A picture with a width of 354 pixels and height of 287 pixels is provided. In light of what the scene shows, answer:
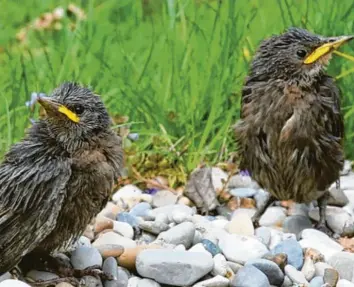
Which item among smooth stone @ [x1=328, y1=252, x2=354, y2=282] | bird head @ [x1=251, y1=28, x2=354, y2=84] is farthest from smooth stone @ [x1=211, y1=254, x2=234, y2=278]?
bird head @ [x1=251, y1=28, x2=354, y2=84]

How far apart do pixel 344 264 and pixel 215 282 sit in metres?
0.65

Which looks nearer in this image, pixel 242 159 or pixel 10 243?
pixel 10 243

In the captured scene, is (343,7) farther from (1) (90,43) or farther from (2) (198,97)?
(1) (90,43)

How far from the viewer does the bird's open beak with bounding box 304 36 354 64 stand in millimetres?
4891

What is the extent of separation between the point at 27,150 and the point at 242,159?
5.06 feet

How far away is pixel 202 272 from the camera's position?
4113mm

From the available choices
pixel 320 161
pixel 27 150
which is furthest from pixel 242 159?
pixel 27 150

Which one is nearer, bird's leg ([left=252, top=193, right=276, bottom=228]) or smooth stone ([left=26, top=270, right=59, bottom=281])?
smooth stone ([left=26, top=270, right=59, bottom=281])

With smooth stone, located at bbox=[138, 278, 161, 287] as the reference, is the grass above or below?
above

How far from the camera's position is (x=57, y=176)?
3859 mm

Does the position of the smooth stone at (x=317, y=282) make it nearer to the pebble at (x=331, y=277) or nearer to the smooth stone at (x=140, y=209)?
the pebble at (x=331, y=277)

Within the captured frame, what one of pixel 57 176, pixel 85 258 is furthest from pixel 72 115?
pixel 85 258

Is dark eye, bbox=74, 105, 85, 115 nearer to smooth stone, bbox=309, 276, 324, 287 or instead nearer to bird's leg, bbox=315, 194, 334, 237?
smooth stone, bbox=309, 276, 324, 287

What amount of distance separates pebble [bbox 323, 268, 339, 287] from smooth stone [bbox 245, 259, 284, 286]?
7.5 inches
